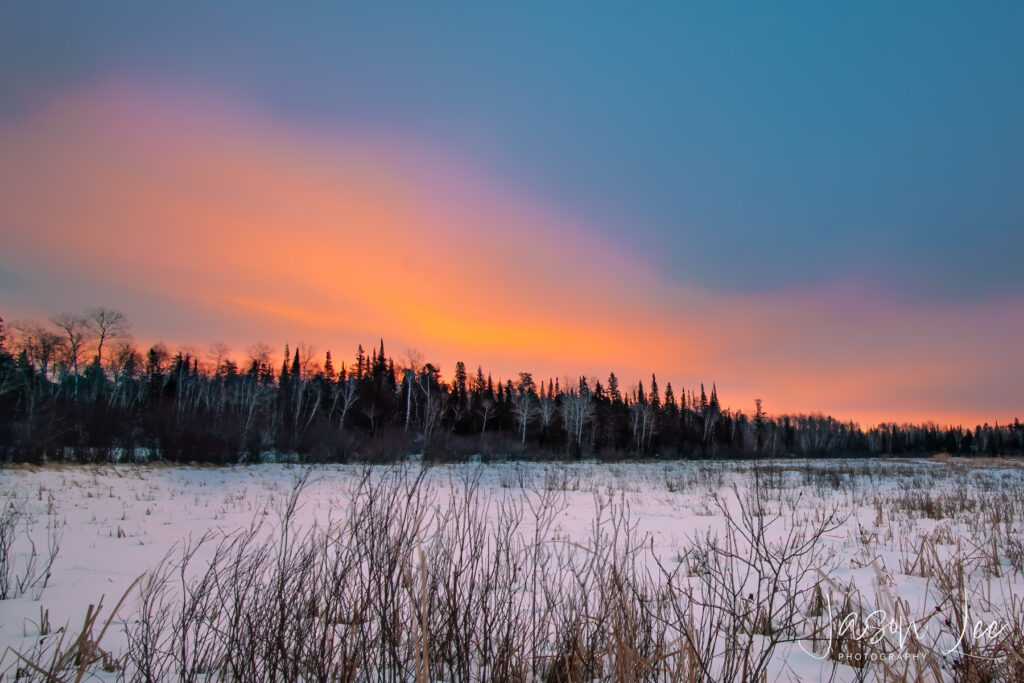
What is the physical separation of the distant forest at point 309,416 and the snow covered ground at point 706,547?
531cm

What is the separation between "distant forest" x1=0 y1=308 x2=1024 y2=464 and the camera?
2231cm

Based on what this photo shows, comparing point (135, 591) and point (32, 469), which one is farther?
point (32, 469)

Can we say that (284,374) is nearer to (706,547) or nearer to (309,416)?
(309,416)

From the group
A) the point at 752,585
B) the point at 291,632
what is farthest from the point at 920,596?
the point at 291,632

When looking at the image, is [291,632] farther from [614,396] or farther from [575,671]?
[614,396]

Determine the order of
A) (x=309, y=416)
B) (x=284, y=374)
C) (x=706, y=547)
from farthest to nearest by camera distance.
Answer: (x=284, y=374) < (x=309, y=416) < (x=706, y=547)

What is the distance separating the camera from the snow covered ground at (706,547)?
99.3 inches

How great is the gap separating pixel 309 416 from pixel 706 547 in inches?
1819

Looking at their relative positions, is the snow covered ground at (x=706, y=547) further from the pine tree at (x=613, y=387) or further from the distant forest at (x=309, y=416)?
the pine tree at (x=613, y=387)

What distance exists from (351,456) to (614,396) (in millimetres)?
52823

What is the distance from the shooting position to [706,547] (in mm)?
5727

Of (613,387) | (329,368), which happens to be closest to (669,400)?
(613,387)

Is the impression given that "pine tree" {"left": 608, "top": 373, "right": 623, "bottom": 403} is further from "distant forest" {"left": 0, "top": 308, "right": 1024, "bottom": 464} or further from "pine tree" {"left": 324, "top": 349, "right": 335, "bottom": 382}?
"pine tree" {"left": 324, "top": 349, "right": 335, "bottom": 382}

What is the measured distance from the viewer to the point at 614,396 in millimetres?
73875
